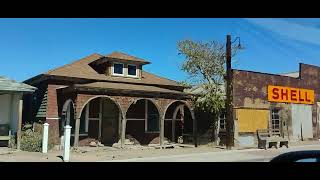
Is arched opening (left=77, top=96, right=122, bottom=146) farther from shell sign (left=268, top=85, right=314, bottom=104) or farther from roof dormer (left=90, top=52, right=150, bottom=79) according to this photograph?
shell sign (left=268, top=85, right=314, bottom=104)

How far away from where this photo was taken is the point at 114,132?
24.4 meters

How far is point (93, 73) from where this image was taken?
→ 25297 mm

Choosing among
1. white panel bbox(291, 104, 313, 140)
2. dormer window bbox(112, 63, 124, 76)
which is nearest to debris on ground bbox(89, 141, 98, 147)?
dormer window bbox(112, 63, 124, 76)

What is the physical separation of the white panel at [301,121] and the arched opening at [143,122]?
10.7 metres

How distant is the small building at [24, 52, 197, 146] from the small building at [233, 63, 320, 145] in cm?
354

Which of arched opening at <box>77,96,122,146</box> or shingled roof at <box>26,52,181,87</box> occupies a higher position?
shingled roof at <box>26,52,181,87</box>

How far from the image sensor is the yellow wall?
85.1 feet

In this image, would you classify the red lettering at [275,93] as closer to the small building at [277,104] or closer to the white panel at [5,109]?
the small building at [277,104]

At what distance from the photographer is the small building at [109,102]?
2212 centimetres
